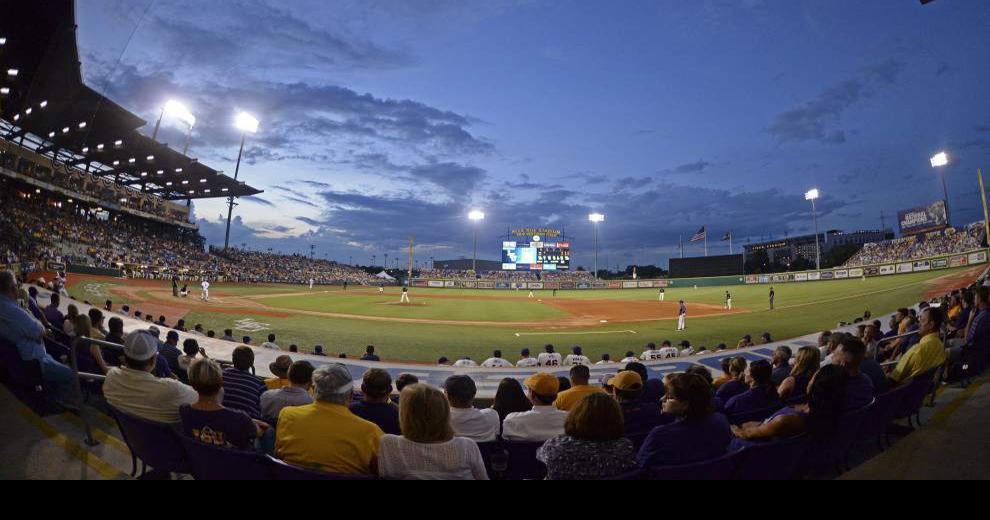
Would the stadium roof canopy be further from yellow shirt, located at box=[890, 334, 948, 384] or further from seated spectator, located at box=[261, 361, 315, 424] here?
yellow shirt, located at box=[890, 334, 948, 384]

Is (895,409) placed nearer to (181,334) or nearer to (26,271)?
(181,334)

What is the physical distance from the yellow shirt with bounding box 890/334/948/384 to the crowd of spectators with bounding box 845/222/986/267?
54.5 meters

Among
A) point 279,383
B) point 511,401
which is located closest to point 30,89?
point 279,383

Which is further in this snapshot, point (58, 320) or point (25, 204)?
point (25, 204)

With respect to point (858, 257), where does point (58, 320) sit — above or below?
below

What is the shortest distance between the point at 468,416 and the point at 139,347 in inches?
120

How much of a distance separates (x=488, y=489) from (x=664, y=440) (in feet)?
5.07

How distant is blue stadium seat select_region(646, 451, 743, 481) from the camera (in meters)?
2.55

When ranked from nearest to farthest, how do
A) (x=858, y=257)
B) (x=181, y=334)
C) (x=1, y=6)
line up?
(x=181, y=334), (x=1, y=6), (x=858, y=257)

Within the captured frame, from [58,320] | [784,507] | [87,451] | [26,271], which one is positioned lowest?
[87,451]

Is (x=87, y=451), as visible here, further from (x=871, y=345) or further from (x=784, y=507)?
(x=871, y=345)

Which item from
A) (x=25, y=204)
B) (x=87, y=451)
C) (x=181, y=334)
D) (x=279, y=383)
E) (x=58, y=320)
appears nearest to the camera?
(x=87, y=451)

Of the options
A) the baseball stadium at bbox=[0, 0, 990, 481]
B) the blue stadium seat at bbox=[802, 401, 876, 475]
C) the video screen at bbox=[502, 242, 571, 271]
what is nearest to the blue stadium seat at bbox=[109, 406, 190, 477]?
the baseball stadium at bbox=[0, 0, 990, 481]

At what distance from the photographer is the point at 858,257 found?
64.6 meters
